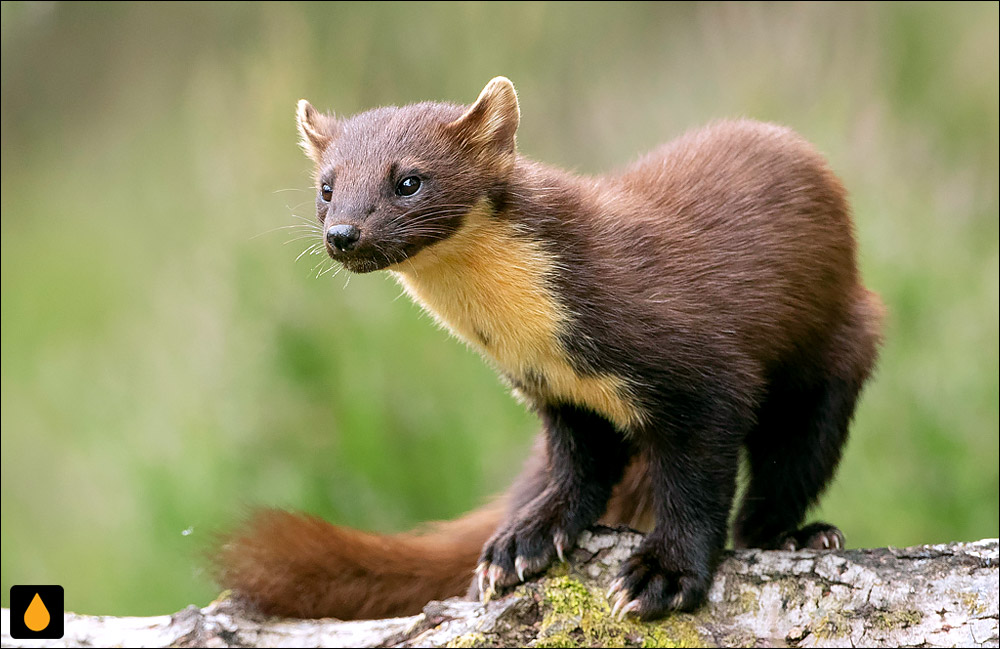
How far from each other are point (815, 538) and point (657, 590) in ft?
2.84

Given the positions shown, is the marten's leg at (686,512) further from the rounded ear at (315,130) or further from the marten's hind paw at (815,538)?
the rounded ear at (315,130)

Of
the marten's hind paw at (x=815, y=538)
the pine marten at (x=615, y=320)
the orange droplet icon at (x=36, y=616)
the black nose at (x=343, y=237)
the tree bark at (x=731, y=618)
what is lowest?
the marten's hind paw at (x=815, y=538)

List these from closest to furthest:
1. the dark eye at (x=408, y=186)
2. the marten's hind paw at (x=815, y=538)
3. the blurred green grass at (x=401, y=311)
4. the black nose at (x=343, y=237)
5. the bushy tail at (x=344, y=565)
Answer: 1. the black nose at (x=343, y=237)
2. the dark eye at (x=408, y=186)
3. the bushy tail at (x=344, y=565)
4. the marten's hind paw at (x=815, y=538)
5. the blurred green grass at (x=401, y=311)

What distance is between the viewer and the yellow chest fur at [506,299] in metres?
3.40

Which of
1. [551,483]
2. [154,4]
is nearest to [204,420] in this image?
[551,483]

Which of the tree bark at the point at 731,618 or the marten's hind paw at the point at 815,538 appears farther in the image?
the marten's hind paw at the point at 815,538

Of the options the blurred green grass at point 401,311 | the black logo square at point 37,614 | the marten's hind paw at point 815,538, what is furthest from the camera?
the blurred green grass at point 401,311

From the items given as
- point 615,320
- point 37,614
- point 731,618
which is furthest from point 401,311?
point 731,618

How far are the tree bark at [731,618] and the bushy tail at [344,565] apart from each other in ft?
0.31

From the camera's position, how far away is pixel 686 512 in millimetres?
3514

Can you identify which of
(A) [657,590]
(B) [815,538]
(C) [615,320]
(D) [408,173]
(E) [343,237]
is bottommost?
(B) [815,538]

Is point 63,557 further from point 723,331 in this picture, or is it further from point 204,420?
point 723,331

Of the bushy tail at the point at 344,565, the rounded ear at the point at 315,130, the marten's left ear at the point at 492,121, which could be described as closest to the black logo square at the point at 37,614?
Result: the bushy tail at the point at 344,565

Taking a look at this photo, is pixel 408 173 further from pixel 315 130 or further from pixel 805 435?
→ pixel 805 435
